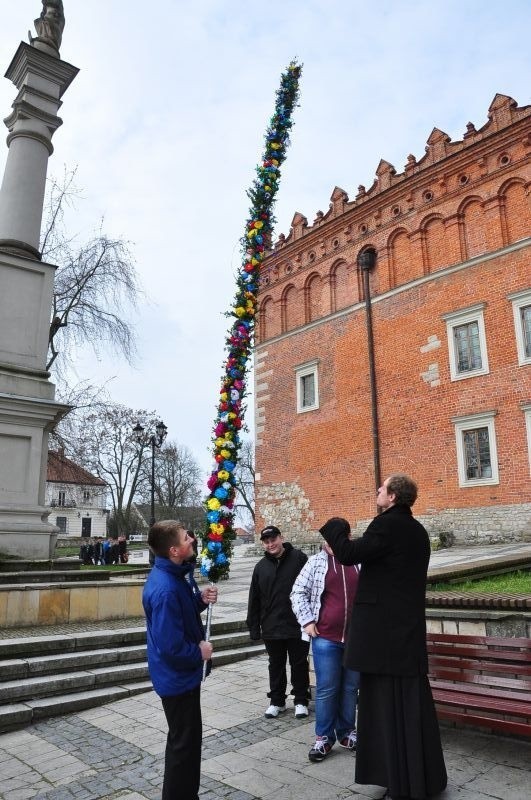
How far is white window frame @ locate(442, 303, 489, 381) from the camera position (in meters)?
18.2

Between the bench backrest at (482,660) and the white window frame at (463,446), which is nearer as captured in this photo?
the bench backrest at (482,660)

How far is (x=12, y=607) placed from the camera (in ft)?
23.5

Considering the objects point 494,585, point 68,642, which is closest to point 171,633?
point 68,642

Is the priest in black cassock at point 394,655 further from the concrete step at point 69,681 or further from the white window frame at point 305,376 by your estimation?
the white window frame at point 305,376

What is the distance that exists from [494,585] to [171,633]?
15.4 ft

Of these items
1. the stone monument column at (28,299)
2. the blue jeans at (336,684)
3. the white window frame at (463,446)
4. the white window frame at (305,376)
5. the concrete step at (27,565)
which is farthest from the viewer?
the white window frame at (305,376)

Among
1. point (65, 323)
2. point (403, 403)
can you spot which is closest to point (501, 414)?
point (403, 403)

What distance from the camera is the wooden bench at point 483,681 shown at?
3986 mm

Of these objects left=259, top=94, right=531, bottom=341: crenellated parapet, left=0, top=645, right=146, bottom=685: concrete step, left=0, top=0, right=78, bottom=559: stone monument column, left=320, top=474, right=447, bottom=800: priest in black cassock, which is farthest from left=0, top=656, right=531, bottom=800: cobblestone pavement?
left=259, top=94, right=531, bottom=341: crenellated parapet

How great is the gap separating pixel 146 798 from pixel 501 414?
51.4ft

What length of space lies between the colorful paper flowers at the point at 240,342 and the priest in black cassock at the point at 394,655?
1244 mm

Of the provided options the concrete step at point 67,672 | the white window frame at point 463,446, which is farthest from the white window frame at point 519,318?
the concrete step at point 67,672

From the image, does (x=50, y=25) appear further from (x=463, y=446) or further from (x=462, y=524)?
(x=462, y=524)

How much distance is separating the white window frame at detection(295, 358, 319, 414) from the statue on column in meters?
14.3
